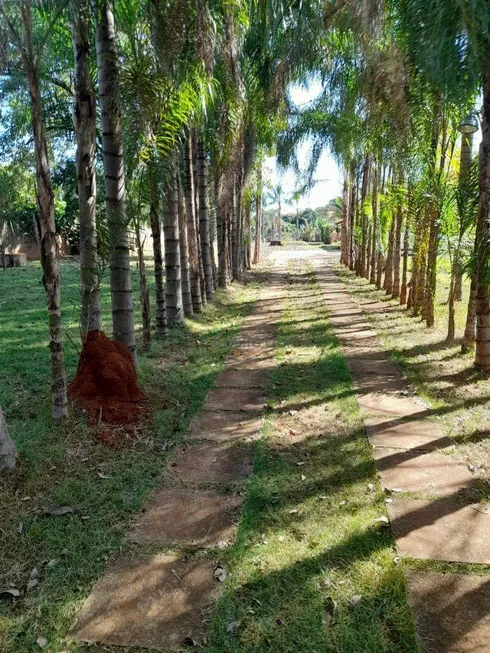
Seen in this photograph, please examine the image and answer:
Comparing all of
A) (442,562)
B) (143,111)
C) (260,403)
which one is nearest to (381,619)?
(442,562)

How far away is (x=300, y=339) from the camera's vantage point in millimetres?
8859

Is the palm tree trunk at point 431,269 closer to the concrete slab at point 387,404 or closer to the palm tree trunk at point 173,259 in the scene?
the concrete slab at point 387,404

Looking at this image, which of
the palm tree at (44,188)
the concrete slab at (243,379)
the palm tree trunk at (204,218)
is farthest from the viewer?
the palm tree trunk at (204,218)

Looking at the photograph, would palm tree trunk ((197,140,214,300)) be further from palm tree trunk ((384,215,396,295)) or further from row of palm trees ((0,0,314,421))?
palm tree trunk ((384,215,396,295))

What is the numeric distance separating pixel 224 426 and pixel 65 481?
5.45ft

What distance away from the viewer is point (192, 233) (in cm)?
1037

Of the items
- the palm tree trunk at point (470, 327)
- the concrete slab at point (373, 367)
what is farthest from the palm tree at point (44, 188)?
the palm tree trunk at point (470, 327)

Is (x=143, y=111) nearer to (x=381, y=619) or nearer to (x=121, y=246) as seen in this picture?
(x=121, y=246)

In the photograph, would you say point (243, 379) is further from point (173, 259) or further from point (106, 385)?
point (173, 259)

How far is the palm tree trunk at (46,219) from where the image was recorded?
150 inches

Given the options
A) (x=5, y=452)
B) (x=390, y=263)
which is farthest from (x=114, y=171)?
(x=390, y=263)

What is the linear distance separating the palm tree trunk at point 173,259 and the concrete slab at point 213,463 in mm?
4756

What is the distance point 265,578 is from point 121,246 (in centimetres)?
382

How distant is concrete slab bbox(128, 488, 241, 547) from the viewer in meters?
3.34
